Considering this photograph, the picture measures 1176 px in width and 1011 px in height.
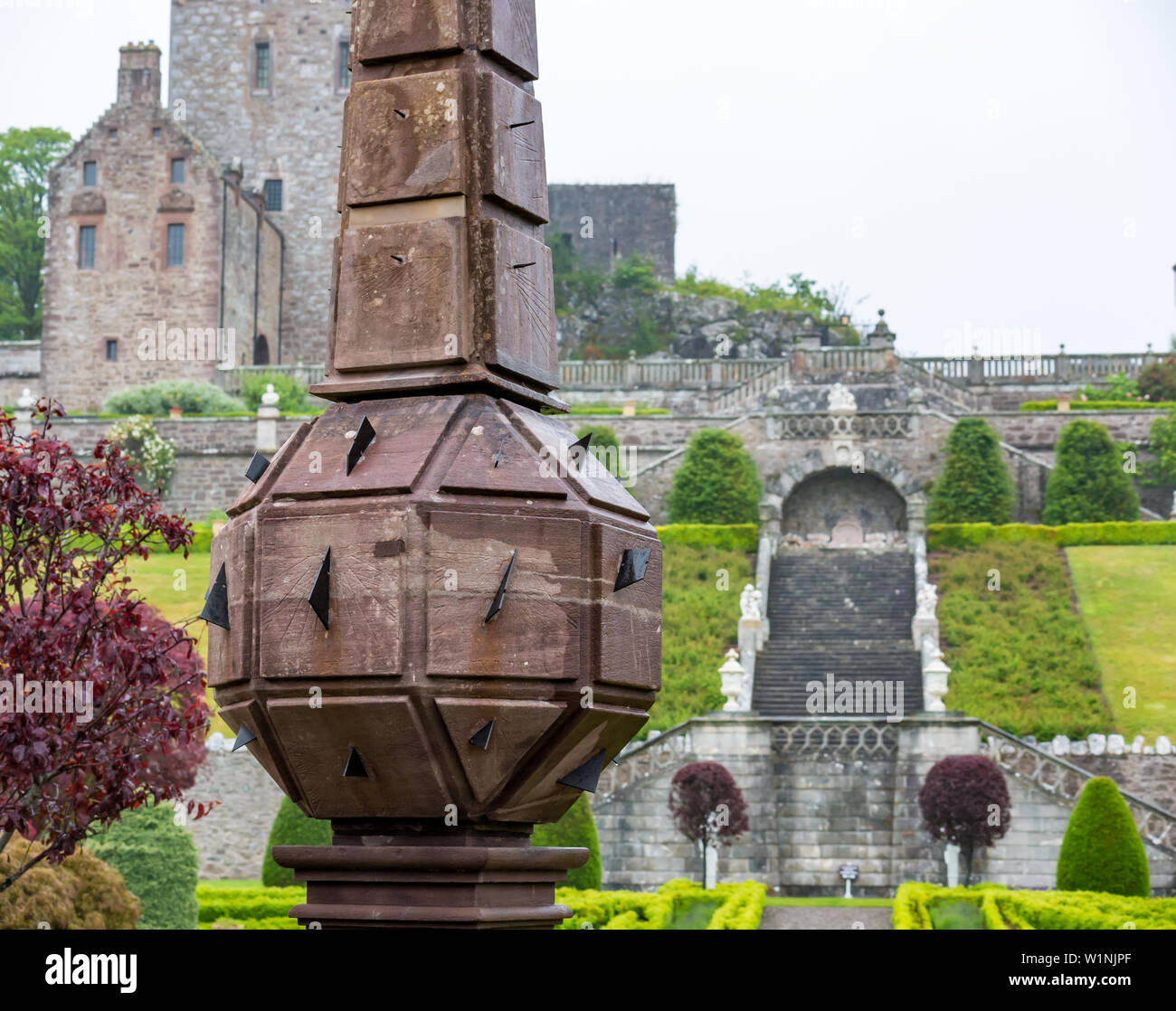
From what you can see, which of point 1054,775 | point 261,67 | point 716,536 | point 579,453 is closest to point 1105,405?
point 716,536

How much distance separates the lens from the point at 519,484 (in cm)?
592

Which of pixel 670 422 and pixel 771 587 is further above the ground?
pixel 670 422

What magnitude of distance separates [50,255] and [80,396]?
476cm

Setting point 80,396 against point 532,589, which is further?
point 80,396

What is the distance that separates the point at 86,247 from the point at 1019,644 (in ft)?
117

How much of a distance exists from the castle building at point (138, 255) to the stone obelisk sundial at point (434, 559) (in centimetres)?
5138

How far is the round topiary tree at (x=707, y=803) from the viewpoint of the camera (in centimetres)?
2633

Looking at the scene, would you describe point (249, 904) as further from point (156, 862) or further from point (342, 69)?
point (342, 69)

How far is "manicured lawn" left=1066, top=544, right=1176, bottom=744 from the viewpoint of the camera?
30.9 m

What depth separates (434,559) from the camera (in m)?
5.76

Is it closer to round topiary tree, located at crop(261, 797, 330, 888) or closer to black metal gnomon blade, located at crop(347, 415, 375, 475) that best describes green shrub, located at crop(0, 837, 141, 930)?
black metal gnomon blade, located at crop(347, 415, 375, 475)

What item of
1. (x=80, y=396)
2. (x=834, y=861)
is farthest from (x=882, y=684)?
(x=80, y=396)

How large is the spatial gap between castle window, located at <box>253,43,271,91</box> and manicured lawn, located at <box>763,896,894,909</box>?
4470 cm
